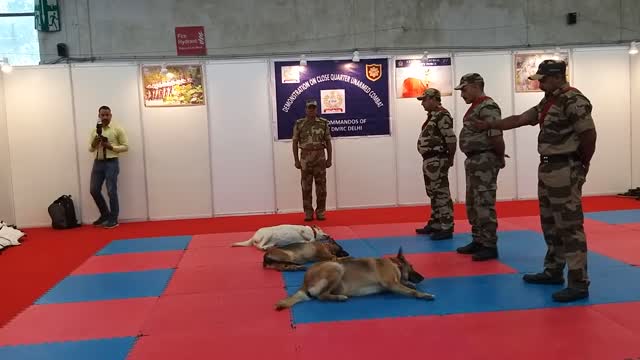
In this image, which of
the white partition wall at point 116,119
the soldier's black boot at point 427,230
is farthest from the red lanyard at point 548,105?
the white partition wall at point 116,119

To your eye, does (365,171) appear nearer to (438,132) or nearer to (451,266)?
(438,132)

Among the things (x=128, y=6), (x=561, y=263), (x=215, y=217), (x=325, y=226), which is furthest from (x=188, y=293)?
(x=128, y=6)

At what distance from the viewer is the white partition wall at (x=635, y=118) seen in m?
12.2

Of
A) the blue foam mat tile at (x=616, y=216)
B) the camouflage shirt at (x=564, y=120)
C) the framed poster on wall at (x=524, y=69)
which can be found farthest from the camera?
the framed poster on wall at (x=524, y=69)

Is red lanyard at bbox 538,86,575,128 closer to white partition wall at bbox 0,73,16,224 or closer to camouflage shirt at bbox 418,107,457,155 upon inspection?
camouflage shirt at bbox 418,107,457,155

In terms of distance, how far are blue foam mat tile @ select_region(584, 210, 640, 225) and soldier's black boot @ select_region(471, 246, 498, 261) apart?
3122 millimetres

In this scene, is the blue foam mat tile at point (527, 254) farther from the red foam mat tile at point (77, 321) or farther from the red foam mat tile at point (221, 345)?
the red foam mat tile at point (77, 321)

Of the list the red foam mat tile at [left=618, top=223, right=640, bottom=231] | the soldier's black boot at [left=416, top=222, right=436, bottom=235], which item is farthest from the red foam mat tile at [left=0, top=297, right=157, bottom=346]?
the red foam mat tile at [left=618, top=223, right=640, bottom=231]

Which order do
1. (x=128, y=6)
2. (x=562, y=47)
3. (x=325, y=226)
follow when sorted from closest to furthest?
(x=325, y=226) < (x=128, y=6) < (x=562, y=47)

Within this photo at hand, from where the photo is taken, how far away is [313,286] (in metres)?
5.18

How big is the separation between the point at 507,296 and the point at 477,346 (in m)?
1.26

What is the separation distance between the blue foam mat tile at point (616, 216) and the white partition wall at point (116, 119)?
25.5 ft

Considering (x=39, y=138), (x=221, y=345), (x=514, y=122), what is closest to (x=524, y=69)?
(x=514, y=122)

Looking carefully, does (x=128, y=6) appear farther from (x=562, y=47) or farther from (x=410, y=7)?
(x=562, y=47)
